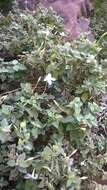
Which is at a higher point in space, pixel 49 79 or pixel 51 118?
pixel 49 79

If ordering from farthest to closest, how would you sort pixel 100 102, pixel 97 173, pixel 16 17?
pixel 16 17 < pixel 100 102 < pixel 97 173

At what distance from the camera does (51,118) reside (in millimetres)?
1933

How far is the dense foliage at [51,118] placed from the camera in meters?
1.82

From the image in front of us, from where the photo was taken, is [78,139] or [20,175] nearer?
[20,175]

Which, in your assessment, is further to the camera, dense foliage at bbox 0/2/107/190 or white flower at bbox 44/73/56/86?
white flower at bbox 44/73/56/86

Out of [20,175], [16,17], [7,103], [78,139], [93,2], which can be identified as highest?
[93,2]

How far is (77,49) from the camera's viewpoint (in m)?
2.16

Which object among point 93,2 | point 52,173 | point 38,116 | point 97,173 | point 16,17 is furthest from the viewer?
point 93,2

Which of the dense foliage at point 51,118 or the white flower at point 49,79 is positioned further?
the white flower at point 49,79

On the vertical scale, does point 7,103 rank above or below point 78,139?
above

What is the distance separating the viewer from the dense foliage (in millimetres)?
1821

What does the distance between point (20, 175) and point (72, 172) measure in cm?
21

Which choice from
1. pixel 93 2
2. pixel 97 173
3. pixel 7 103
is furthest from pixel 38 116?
pixel 93 2

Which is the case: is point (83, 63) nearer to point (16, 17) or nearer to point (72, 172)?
point (72, 172)
